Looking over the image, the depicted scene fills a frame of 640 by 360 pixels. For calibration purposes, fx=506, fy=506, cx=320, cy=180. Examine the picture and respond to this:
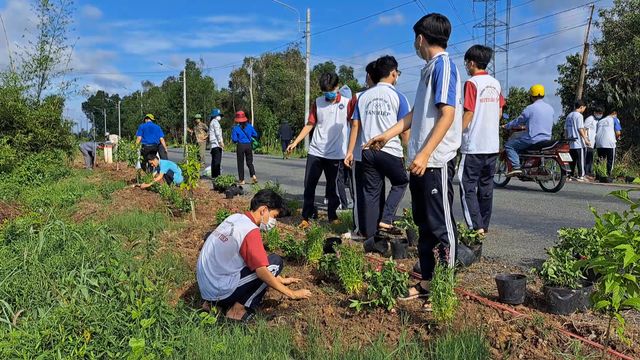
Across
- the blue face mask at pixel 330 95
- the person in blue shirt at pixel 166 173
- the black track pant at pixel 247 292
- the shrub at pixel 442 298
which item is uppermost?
the blue face mask at pixel 330 95

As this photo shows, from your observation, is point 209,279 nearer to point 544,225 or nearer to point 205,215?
point 205,215

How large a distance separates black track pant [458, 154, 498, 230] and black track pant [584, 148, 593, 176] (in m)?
9.02

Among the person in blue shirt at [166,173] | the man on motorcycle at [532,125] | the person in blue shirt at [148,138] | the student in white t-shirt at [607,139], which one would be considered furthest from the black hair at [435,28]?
the student in white t-shirt at [607,139]

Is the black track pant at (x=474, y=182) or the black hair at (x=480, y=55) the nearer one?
the black hair at (x=480, y=55)

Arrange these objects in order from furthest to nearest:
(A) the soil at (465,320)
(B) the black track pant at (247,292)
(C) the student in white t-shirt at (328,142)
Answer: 1. (C) the student in white t-shirt at (328,142)
2. (B) the black track pant at (247,292)
3. (A) the soil at (465,320)

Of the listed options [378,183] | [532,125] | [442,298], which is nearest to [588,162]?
[532,125]

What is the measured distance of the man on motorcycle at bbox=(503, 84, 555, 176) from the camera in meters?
7.99

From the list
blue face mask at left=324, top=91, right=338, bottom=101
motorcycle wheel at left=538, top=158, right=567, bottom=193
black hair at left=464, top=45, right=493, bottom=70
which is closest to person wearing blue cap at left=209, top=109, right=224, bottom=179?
blue face mask at left=324, top=91, right=338, bottom=101

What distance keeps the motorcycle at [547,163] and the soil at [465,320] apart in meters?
5.53

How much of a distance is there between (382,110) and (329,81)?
4.74 feet

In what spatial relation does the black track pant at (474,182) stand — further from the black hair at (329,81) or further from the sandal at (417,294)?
the black hair at (329,81)

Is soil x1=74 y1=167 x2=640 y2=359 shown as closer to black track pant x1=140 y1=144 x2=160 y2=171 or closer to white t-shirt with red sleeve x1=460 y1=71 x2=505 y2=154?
white t-shirt with red sleeve x1=460 y1=71 x2=505 y2=154

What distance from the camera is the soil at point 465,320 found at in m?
2.81

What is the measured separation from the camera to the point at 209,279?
369cm
